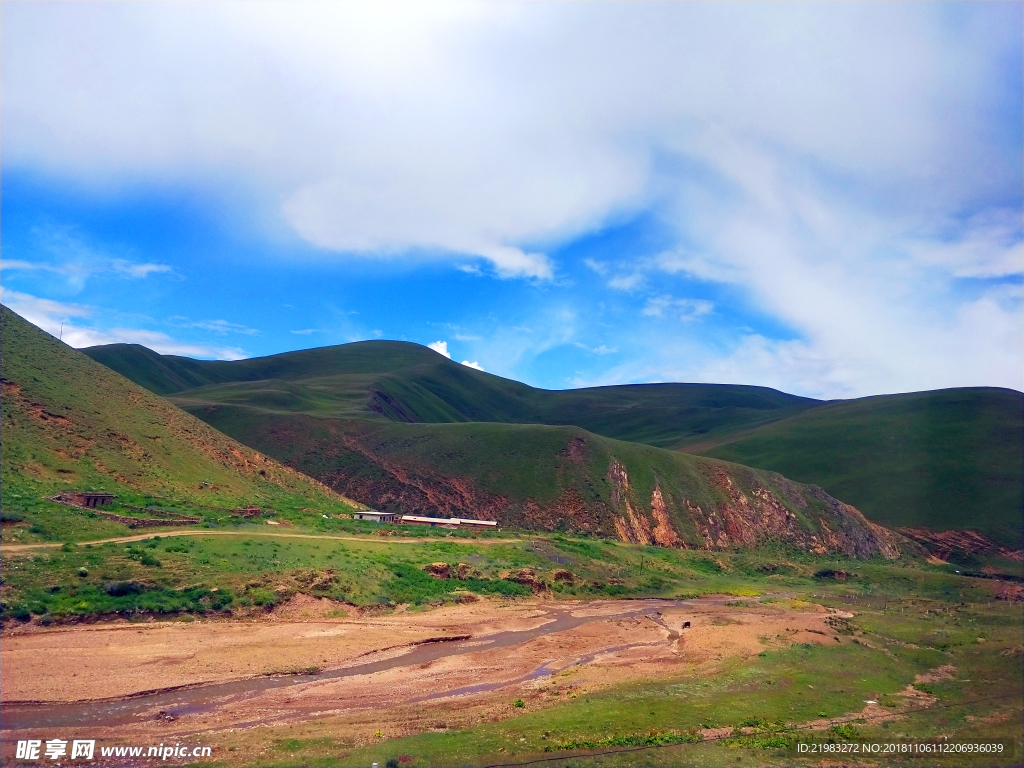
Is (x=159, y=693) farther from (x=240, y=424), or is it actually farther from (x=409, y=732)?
(x=240, y=424)

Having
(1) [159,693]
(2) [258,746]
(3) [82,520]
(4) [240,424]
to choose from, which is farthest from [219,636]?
(4) [240,424]

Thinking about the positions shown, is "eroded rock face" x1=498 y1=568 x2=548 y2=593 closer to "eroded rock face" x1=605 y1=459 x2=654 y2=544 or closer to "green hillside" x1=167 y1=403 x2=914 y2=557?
"green hillside" x1=167 y1=403 x2=914 y2=557

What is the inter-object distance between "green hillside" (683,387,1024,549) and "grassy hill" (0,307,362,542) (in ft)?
245

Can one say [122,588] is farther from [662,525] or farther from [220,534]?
[662,525]

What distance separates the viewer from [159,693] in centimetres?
1928

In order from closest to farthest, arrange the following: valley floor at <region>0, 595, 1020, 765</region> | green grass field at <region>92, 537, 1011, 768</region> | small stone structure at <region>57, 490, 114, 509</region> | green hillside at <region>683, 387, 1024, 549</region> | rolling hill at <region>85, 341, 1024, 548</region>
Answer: green grass field at <region>92, 537, 1011, 768</region>, valley floor at <region>0, 595, 1020, 765</region>, small stone structure at <region>57, 490, 114, 509</region>, green hillside at <region>683, 387, 1024, 549</region>, rolling hill at <region>85, 341, 1024, 548</region>

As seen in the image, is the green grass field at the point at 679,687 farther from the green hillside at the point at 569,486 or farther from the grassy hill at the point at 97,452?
the green hillside at the point at 569,486

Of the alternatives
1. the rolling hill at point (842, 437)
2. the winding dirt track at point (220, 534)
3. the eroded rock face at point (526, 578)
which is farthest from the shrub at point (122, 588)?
the rolling hill at point (842, 437)

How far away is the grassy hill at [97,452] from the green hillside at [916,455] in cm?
7466

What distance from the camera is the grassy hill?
34906 mm

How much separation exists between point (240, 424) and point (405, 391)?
Result: 239ft

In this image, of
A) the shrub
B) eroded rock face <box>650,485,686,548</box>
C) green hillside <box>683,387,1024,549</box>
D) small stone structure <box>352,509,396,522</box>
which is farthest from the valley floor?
green hillside <box>683,387,1024,549</box>

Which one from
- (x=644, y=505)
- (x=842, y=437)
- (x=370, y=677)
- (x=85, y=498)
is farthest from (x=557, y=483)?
(x=842, y=437)

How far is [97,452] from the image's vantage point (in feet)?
145
